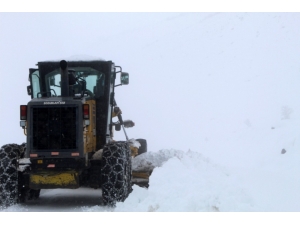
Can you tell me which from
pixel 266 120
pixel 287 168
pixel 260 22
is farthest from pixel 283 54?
pixel 287 168

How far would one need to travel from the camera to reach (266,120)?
30141 mm

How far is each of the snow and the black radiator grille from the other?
1099 mm

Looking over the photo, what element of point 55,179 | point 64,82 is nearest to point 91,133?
point 64,82

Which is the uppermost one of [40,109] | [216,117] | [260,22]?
[260,22]

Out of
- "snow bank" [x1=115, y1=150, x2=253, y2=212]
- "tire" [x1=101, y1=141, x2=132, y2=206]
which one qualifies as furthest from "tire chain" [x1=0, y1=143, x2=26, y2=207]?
"snow bank" [x1=115, y1=150, x2=253, y2=212]

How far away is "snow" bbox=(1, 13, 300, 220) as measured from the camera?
8484mm

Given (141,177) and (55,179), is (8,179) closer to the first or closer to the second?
(55,179)

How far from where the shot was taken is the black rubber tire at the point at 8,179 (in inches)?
350

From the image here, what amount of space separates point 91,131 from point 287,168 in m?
7.25

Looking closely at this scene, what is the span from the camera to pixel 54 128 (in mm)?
8578

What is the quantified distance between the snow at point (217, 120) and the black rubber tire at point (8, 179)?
0.98 feet

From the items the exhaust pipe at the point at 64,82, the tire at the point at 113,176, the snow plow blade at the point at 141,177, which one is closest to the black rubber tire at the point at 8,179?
the exhaust pipe at the point at 64,82

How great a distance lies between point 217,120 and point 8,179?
2625 centimetres
